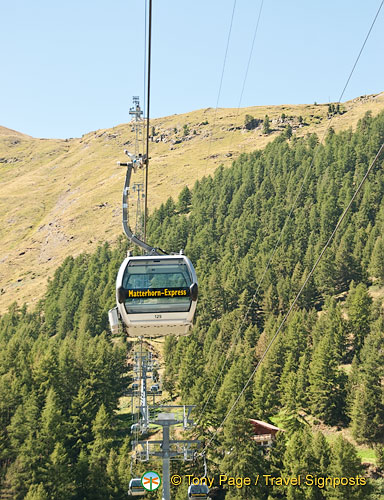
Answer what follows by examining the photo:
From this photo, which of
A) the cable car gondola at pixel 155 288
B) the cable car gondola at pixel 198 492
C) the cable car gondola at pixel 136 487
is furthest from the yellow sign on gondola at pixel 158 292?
the cable car gondola at pixel 136 487

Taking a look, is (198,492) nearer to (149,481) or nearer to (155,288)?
(149,481)

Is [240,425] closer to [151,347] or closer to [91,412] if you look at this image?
[91,412]

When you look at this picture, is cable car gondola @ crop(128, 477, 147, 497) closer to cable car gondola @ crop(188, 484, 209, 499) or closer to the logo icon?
the logo icon

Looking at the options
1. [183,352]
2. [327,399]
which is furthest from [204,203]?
[327,399]

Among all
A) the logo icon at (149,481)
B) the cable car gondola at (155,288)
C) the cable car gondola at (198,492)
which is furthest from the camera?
the logo icon at (149,481)

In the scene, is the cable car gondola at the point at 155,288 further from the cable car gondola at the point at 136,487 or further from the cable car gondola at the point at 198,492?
the cable car gondola at the point at 136,487

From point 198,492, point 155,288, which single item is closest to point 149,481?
point 198,492

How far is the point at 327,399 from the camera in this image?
7538 cm

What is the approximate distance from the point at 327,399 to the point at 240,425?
2139cm

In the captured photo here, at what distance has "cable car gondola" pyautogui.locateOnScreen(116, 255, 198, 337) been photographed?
19906 mm

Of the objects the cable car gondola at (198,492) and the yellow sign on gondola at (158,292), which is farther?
the cable car gondola at (198,492)

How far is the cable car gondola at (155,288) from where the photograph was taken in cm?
1991

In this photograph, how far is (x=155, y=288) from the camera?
786 inches

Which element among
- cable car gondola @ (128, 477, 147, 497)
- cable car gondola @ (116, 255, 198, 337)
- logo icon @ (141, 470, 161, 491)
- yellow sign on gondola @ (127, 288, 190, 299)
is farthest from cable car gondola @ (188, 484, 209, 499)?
yellow sign on gondola @ (127, 288, 190, 299)
